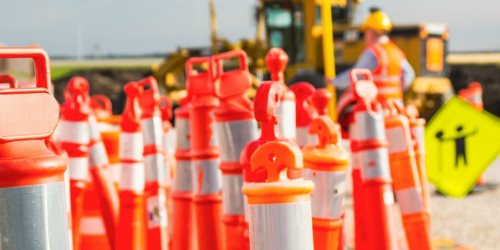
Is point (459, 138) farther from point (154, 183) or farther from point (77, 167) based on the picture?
point (77, 167)

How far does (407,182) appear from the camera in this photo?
3.02 meters

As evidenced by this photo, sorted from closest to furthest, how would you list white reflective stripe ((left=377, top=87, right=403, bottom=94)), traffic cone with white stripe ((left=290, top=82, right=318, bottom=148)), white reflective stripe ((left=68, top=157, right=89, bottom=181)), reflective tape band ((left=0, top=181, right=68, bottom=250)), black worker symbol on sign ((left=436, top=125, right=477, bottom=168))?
1. reflective tape band ((left=0, top=181, right=68, bottom=250))
2. white reflective stripe ((left=68, top=157, right=89, bottom=181))
3. traffic cone with white stripe ((left=290, top=82, right=318, bottom=148))
4. black worker symbol on sign ((left=436, top=125, right=477, bottom=168))
5. white reflective stripe ((left=377, top=87, right=403, bottom=94))

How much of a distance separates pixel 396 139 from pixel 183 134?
3.53ft

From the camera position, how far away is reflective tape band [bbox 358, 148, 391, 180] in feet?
9.17

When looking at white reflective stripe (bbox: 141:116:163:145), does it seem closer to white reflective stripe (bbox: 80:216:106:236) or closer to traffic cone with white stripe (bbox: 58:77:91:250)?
traffic cone with white stripe (bbox: 58:77:91:250)

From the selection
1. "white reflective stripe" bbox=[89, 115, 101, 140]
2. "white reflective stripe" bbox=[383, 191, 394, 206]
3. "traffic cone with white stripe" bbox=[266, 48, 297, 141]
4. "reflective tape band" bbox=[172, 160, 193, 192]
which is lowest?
"white reflective stripe" bbox=[383, 191, 394, 206]

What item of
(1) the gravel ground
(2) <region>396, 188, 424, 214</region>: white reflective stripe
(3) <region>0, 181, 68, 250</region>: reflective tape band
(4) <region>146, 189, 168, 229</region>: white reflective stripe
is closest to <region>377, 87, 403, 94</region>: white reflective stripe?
(1) the gravel ground

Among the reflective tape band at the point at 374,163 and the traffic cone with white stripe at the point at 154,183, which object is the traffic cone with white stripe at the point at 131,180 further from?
the reflective tape band at the point at 374,163

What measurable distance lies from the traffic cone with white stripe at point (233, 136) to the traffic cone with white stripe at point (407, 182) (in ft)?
3.00

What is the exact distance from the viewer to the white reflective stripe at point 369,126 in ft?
9.23

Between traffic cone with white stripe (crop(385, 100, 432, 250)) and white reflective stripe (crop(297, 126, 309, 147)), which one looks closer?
traffic cone with white stripe (crop(385, 100, 432, 250))

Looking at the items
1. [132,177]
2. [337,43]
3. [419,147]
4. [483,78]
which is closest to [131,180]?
[132,177]

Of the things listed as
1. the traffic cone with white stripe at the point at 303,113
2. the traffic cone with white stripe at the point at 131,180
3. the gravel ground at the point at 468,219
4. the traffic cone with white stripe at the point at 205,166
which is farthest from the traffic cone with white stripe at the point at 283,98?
the gravel ground at the point at 468,219

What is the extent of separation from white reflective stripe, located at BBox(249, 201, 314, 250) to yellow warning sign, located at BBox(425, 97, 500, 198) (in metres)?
2.83
